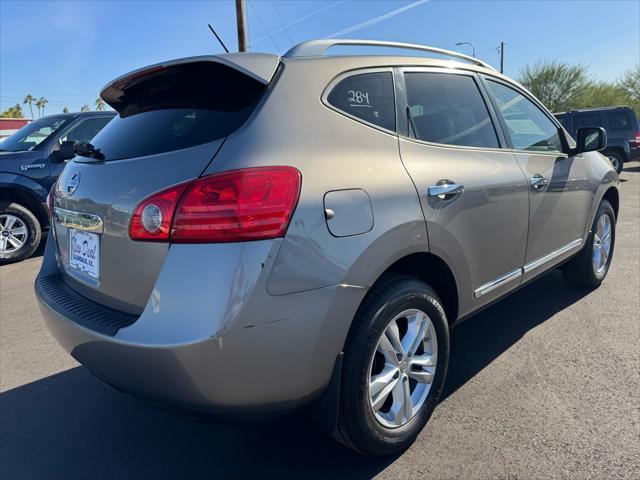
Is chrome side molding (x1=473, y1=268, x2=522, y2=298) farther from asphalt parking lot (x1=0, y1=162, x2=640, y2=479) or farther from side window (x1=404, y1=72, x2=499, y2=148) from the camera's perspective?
side window (x1=404, y1=72, x2=499, y2=148)

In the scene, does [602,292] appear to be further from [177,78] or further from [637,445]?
[177,78]

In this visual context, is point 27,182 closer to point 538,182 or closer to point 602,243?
point 538,182

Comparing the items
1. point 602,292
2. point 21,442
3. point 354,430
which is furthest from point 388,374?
point 602,292

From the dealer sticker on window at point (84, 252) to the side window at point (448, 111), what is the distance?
1.53 metres

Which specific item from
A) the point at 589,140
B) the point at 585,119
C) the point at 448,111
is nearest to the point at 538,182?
the point at 448,111

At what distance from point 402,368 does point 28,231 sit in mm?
5953

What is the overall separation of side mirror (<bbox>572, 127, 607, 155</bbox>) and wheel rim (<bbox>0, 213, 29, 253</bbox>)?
636 cm

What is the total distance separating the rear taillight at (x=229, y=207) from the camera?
1.69 meters

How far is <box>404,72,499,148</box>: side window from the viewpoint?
8.16 ft

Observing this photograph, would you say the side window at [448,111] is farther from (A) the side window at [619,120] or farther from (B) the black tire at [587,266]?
(A) the side window at [619,120]

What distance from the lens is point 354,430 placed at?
203 cm

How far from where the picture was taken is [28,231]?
21.2 ft

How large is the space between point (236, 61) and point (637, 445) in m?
2.43

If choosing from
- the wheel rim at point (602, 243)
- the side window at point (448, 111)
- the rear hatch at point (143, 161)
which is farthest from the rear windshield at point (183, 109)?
the wheel rim at point (602, 243)
